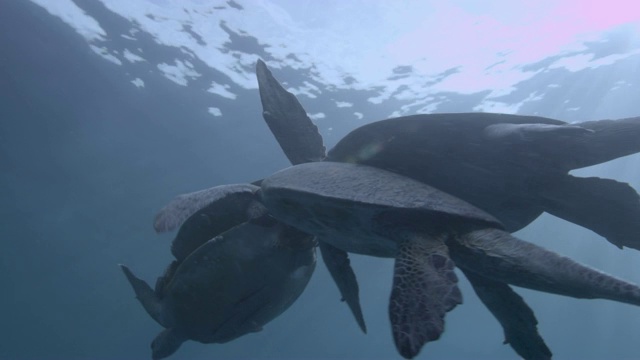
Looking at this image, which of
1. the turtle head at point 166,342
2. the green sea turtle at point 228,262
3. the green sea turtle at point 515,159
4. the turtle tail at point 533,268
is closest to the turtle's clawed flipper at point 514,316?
the turtle tail at point 533,268

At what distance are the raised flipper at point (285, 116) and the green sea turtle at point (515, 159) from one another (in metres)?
0.83

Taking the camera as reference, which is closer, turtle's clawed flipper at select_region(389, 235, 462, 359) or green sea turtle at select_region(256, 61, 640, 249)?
turtle's clawed flipper at select_region(389, 235, 462, 359)

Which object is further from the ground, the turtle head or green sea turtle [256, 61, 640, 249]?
green sea turtle [256, 61, 640, 249]

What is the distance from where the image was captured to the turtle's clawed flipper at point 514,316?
3393 mm

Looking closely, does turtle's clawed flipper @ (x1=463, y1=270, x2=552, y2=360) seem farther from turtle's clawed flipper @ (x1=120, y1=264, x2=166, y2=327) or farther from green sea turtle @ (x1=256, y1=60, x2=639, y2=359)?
turtle's clawed flipper @ (x1=120, y1=264, x2=166, y2=327)

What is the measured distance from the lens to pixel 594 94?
19.1 meters

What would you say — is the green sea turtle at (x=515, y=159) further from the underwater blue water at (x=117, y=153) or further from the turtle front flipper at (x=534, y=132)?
the underwater blue water at (x=117, y=153)

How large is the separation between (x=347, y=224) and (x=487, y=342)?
271ft

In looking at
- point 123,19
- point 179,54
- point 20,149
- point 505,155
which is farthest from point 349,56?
point 20,149

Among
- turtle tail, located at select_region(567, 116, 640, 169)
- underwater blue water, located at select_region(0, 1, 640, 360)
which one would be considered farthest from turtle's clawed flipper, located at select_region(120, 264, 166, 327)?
underwater blue water, located at select_region(0, 1, 640, 360)

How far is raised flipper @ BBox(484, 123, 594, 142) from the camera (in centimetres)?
286

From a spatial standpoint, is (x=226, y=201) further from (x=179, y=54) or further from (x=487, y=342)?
(x=487, y=342)

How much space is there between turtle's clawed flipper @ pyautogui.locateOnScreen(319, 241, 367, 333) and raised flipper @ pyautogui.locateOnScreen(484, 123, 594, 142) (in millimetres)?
1858

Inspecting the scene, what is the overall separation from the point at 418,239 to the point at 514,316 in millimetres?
1400
